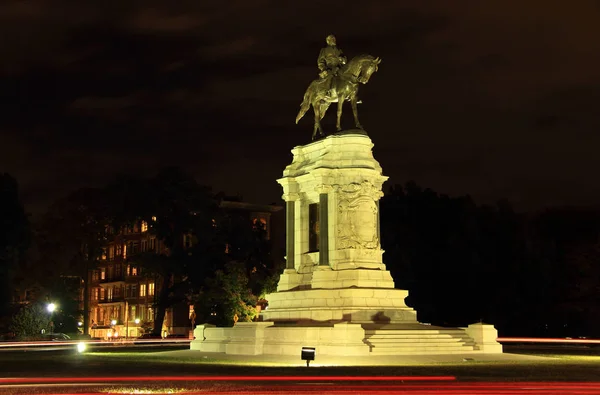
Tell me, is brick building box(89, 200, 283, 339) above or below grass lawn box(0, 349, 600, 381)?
above

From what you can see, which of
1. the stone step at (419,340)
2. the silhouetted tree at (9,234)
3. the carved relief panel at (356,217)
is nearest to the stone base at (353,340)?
the stone step at (419,340)

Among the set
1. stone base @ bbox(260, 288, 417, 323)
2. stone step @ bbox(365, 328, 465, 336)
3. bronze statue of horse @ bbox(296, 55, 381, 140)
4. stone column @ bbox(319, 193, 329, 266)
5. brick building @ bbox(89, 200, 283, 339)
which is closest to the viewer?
stone step @ bbox(365, 328, 465, 336)

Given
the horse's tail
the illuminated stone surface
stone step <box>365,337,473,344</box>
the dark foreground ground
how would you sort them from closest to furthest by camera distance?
the dark foreground ground → stone step <box>365,337,473,344</box> → the illuminated stone surface → the horse's tail

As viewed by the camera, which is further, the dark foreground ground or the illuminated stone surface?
the illuminated stone surface

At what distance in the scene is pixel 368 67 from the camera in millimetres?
46469

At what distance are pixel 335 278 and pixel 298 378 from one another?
2059cm

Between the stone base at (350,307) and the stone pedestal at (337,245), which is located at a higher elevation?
the stone pedestal at (337,245)

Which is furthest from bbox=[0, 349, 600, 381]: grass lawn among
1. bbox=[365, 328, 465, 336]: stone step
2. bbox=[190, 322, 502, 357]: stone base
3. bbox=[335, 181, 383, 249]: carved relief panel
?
bbox=[335, 181, 383, 249]: carved relief panel

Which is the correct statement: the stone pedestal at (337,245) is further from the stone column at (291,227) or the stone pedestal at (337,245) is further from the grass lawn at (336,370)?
the grass lawn at (336,370)

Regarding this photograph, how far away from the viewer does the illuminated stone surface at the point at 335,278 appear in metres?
39.0

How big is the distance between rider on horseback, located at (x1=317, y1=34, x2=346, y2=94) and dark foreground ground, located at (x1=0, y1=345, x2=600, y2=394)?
62.8ft

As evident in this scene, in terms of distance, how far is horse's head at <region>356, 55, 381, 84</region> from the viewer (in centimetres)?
4638

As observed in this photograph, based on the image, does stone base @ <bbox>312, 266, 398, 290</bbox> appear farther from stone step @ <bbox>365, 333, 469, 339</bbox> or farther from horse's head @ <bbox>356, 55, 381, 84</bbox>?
horse's head @ <bbox>356, 55, 381, 84</bbox>

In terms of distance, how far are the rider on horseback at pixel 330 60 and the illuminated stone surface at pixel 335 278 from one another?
145 inches
